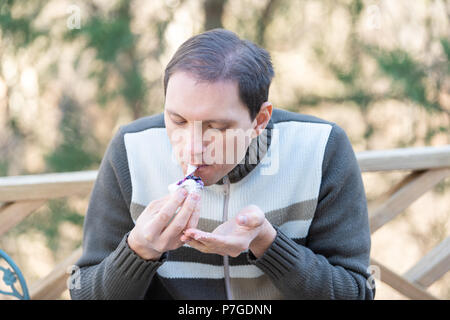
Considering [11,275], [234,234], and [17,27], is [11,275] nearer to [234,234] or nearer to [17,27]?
[234,234]

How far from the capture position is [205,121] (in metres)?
1.08

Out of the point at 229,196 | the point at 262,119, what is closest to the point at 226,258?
the point at 229,196

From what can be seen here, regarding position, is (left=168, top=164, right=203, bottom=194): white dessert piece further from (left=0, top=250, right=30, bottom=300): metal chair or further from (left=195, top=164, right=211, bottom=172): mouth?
(left=0, top=250, right=30, bottom=300): metal chair

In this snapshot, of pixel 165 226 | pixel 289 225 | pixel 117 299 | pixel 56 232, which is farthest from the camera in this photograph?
pixel 56 232

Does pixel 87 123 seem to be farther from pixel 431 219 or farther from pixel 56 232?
pixel 431 219

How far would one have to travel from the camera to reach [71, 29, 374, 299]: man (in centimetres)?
108

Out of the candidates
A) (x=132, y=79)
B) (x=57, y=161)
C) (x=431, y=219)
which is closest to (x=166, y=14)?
(x=132, y=79)

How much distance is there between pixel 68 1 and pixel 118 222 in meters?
2.85

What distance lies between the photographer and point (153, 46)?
3863mm

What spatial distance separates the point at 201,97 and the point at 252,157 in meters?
0.29

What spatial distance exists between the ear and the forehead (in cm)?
12

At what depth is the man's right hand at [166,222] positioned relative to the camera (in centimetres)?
101

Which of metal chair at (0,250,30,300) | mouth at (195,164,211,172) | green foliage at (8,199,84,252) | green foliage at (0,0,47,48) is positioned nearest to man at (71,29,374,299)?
mouth at (195,164,211,172)

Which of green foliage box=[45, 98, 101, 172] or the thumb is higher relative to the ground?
the thumb
